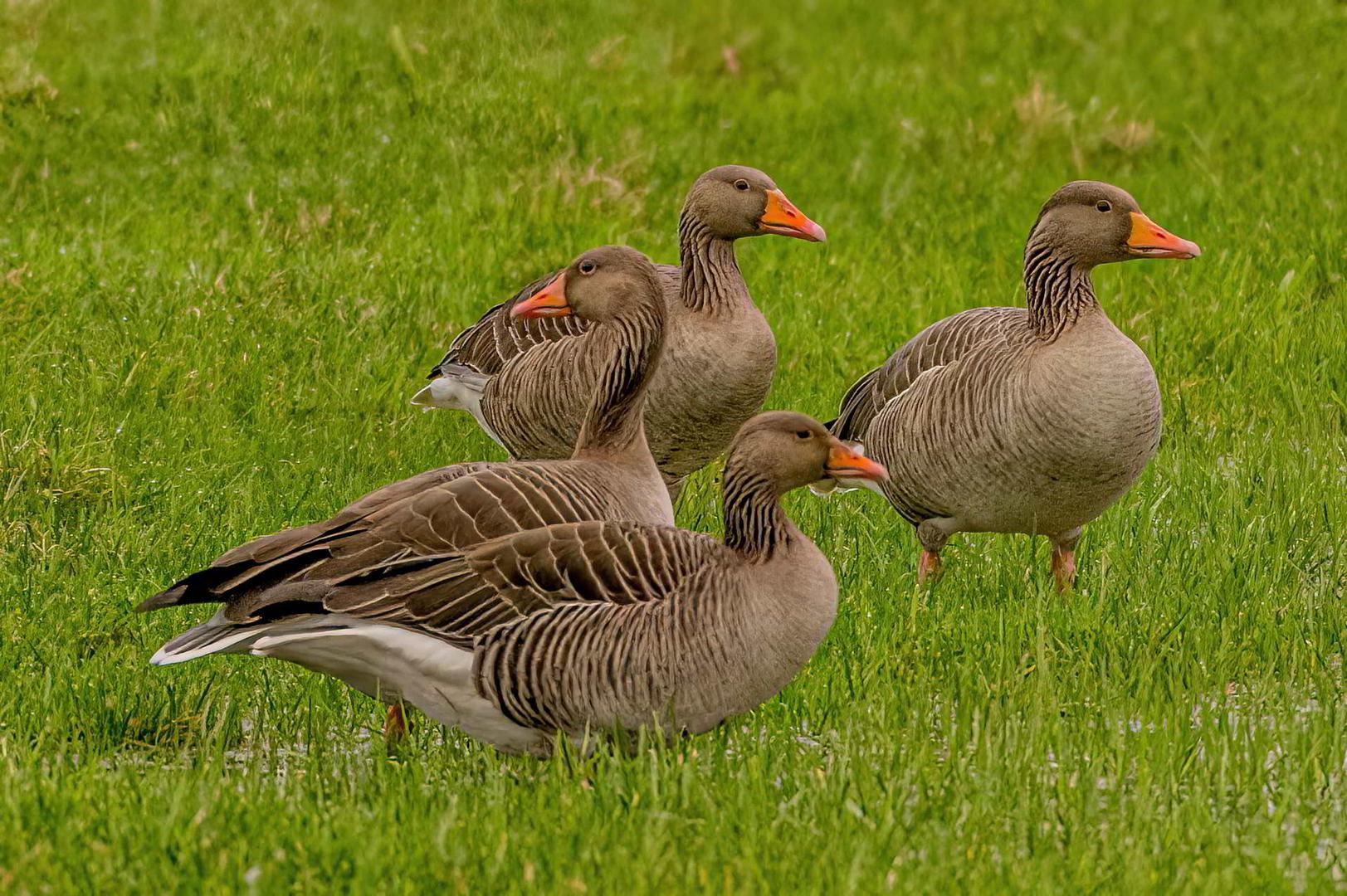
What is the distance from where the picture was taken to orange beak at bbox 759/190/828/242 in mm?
8359

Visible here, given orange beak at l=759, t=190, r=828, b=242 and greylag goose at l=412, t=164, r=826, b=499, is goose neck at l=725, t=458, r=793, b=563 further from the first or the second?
orange beak at l=759, t=190, r=828, b=242

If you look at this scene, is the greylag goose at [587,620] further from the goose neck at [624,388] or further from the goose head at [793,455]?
the goose neck at [624,388]

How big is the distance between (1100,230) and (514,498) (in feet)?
10.3

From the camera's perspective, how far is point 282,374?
32.6 ft

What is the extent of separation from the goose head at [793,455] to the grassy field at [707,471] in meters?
0.86

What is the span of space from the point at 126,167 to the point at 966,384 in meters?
7.75

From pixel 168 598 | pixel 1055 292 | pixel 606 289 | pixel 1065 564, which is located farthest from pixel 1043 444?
pixel 168 598

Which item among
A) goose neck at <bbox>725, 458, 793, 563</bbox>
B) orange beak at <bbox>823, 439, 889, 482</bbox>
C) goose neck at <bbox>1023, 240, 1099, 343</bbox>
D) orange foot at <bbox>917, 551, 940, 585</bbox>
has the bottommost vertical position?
orange foot at <bbox>917, 551, 940, 585</bbox>

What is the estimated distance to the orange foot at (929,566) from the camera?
8.04 meters

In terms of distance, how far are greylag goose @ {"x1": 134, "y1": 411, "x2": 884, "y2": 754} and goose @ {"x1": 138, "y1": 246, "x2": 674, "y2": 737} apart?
8 centimetres

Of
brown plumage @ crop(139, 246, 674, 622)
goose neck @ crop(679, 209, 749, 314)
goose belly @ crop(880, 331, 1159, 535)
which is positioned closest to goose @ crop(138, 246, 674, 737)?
brown plumage @ crop(139, 246, 674, 622)

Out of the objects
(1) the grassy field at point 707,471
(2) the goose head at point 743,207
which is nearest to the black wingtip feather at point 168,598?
(1) the grassy field at point 707,471

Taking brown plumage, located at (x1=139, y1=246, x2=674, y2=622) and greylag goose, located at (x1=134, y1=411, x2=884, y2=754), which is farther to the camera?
brown plumage, located at (x1=139, y1=246, x2=674, y2=622)

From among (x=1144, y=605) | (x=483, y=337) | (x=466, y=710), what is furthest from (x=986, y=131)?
(x=466, y=710)
